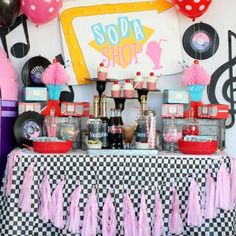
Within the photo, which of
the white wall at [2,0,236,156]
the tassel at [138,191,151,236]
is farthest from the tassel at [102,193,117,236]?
the white wall at [2,0,236,156]

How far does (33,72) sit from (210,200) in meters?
1.38

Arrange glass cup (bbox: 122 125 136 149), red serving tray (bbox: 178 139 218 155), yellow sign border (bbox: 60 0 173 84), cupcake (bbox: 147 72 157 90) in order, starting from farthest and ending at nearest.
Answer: yellow sign border (bbox: 60 0 173 84) → cupcake (bbox: 147 72 157 90) → glass cup (bbox: 122 125 136 149) → red serving tray (bbox: 178 139 218 155)

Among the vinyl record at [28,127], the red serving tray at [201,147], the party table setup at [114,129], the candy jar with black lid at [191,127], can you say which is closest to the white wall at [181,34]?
the party table setup at [114,129]

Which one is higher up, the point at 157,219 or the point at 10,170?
the point at 10,170

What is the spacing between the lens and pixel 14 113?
266cm

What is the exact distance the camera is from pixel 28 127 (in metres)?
2.58

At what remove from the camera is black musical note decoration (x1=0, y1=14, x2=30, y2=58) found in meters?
2.85

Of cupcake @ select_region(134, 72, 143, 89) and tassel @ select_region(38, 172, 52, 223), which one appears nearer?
tassel @ select_region(38, 172, 52, 223)

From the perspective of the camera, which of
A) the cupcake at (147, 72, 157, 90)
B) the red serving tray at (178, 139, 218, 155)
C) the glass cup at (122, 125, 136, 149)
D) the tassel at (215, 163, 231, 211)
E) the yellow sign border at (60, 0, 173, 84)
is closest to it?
the tassel at (215, 163, 231, 211)

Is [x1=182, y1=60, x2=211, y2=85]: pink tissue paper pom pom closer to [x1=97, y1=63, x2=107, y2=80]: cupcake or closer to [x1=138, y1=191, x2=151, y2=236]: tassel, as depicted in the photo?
Answer: [x1=97, y1=63, x2=107, y2=80]: cupcake

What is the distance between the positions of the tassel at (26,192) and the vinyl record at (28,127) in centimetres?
34

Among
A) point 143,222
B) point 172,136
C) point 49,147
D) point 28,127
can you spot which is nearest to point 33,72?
point 28,127

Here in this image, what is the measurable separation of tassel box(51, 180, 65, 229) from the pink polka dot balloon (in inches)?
42.1

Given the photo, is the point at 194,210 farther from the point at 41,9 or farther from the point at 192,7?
the point at 41,9
